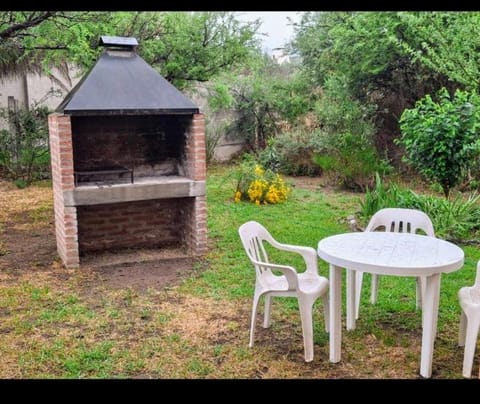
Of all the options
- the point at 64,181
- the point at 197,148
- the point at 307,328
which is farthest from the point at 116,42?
the point at 307,328

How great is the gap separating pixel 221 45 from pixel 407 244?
6.59m

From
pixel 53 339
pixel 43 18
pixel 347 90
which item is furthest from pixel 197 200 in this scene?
pixel 347 90

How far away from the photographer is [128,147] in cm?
602

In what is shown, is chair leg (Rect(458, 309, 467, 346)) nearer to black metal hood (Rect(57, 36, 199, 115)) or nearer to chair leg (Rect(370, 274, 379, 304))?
chair leg (Rect(370, 274, 379, 304))

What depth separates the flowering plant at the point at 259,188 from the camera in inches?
329

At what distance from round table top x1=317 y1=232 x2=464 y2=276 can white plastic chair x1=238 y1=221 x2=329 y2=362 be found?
0.25 metres

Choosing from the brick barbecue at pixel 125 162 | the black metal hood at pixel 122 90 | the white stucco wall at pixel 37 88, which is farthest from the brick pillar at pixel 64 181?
the white stucco wall at pixel 37 88

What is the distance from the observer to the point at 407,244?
11.6 ft

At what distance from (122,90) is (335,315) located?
335 cm

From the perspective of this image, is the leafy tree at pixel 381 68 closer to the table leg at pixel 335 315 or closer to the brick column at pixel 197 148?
the brick column at pixel 197 148

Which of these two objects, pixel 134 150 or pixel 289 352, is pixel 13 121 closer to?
pixel 134 150

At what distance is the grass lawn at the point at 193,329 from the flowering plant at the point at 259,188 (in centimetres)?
246

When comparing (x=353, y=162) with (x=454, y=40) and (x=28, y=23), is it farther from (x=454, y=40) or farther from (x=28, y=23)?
(x=28, y=23)

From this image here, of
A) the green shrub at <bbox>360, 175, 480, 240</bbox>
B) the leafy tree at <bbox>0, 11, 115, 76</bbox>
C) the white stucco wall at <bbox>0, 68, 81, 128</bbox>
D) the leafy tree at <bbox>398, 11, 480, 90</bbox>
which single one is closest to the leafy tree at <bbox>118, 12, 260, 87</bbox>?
the leafy tree at <bbox>0, 11, 115, 76</bbox>
